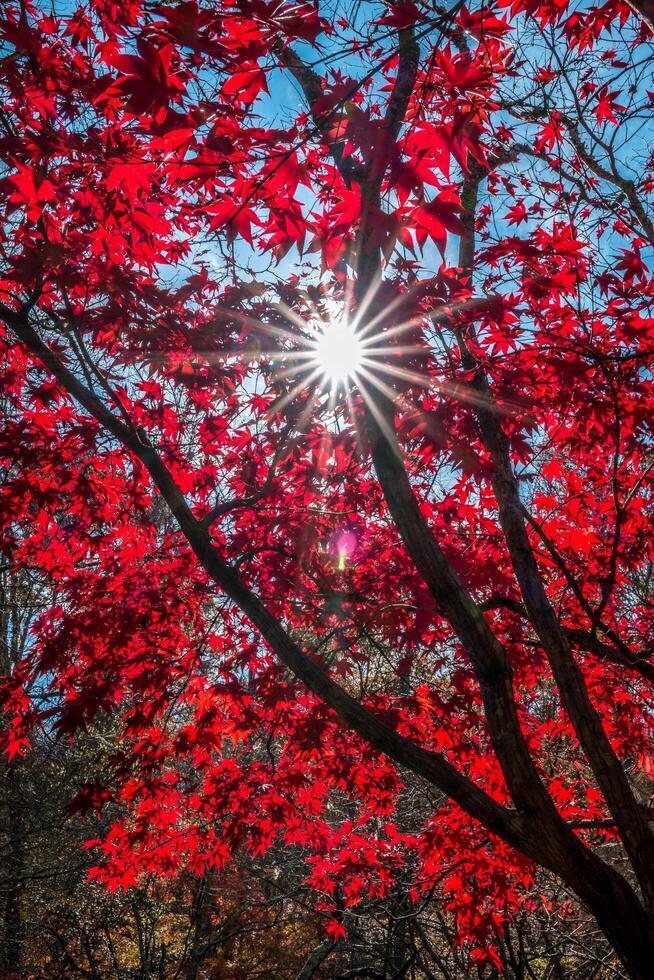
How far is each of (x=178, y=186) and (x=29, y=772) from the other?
9223 millimetres

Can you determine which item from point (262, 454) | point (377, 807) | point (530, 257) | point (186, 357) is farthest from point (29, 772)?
point (530, 257)

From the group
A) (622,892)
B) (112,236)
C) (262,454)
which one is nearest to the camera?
(622,892)

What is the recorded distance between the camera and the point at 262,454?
3967 mm

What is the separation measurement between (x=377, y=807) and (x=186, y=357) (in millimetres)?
3547

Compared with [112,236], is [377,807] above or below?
below

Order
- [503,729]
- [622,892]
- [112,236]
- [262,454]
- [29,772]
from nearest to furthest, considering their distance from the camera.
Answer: [622,892]
[503,729]
[112,236]
[262,454]
[29,772]

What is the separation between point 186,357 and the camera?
3.16 metres

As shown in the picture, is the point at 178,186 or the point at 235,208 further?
the point at 178,186

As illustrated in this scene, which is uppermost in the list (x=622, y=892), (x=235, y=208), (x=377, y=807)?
(x=235, y=208)

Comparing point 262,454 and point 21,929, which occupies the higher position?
point 262,454

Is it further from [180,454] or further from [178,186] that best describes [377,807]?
[178,186]

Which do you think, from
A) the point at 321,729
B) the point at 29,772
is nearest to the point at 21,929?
the point at 29,772

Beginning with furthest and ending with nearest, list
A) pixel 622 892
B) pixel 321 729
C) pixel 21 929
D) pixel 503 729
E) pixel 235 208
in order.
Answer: pixel 21 929
pixel 321 729
pixel 503 729
pixel 622 892
pixel 235 208

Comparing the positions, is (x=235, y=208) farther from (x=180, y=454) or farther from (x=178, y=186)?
(x=180, y=454)
